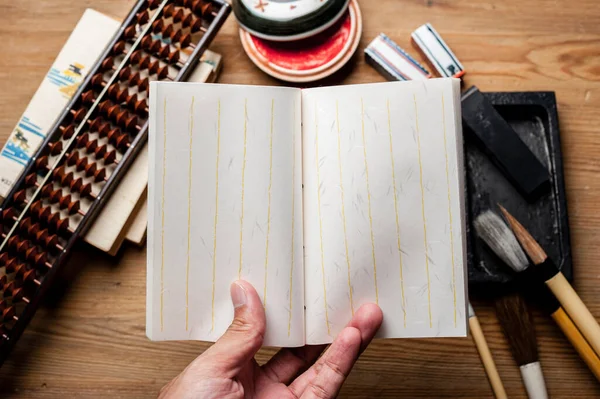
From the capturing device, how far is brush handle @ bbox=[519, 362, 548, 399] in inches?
31.7

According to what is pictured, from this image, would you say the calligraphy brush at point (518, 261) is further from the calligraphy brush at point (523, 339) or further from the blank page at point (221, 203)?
the blank page at point (221, 203)

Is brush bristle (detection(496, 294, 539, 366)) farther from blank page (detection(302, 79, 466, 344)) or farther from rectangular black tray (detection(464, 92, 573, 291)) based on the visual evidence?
blank page (detection(302, 79, 466, 344))

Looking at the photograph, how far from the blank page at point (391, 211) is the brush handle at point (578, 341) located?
0.23 metres

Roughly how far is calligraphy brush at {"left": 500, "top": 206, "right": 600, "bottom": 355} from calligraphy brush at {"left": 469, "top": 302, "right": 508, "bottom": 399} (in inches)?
4.1

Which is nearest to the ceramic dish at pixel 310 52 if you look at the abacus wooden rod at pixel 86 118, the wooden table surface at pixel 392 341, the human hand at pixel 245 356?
the wooden table surface at pixel 392 341

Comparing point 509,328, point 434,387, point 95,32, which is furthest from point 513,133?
point 95,32

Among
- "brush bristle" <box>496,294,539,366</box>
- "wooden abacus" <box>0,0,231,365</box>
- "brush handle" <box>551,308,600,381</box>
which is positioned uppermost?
"brush handle" <box>551,308,600,381</box>

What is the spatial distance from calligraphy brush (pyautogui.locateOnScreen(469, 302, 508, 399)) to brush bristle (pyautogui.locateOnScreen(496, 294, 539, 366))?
0.13 feet

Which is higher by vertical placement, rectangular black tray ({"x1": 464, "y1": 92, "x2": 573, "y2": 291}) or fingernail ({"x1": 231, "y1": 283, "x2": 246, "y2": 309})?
rectangular black tray ({"x1": 464, "y1": 92, "x2": 573, "y2": 291})

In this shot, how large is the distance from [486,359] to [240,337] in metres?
0.39

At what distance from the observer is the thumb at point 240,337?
0.64 meters

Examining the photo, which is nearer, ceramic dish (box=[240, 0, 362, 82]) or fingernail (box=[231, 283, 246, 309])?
fingernail (box=[231, 283, 246, 309])

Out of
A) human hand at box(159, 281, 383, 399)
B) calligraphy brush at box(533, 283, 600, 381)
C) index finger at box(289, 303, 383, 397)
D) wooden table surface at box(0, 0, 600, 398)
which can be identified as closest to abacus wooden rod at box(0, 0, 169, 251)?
wooden table surface at box(0, 0, 600, 398)

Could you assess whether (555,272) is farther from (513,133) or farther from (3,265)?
(3,265)
